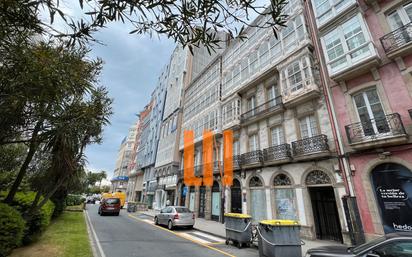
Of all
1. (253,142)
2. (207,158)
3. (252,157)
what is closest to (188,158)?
(207,158)

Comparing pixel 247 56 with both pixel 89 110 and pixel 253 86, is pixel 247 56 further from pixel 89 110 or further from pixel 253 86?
pixel 89 110

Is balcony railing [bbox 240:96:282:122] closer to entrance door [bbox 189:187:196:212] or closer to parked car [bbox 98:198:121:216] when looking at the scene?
entrance door [bbox 189:187:196:212]

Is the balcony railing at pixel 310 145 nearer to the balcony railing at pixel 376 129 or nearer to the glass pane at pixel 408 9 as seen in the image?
the balcony railing at pixel 376 129

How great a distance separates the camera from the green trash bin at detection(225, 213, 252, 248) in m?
8.99

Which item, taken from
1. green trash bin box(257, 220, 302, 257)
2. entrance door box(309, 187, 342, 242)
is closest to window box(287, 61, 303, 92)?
entrance door box(309, 187, 342, 242)

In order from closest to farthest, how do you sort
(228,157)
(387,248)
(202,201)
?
(387,248) → (228,157) → (202,201)

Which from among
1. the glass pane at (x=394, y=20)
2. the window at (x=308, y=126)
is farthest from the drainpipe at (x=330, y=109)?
the glass pane at (x=394, y=20)

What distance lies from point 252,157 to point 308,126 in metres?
4.66

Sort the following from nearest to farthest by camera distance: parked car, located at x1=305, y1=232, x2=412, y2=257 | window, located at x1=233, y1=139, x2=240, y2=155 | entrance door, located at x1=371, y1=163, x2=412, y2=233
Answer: parked car, located at x1=305, y1=232, x2=412, y2=257, entrance door, located at x1=371, y1=163, x2=412, y2=233, window, located at x1=233, y1=139, x2=240, y2=155

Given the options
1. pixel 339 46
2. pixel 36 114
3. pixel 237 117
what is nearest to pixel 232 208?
pixel 237 117

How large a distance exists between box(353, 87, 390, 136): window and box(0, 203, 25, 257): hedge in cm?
1360

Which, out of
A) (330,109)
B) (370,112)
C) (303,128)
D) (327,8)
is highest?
(327,8)

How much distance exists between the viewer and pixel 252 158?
15328 mm

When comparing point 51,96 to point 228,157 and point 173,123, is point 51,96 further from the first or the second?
point 173,123
